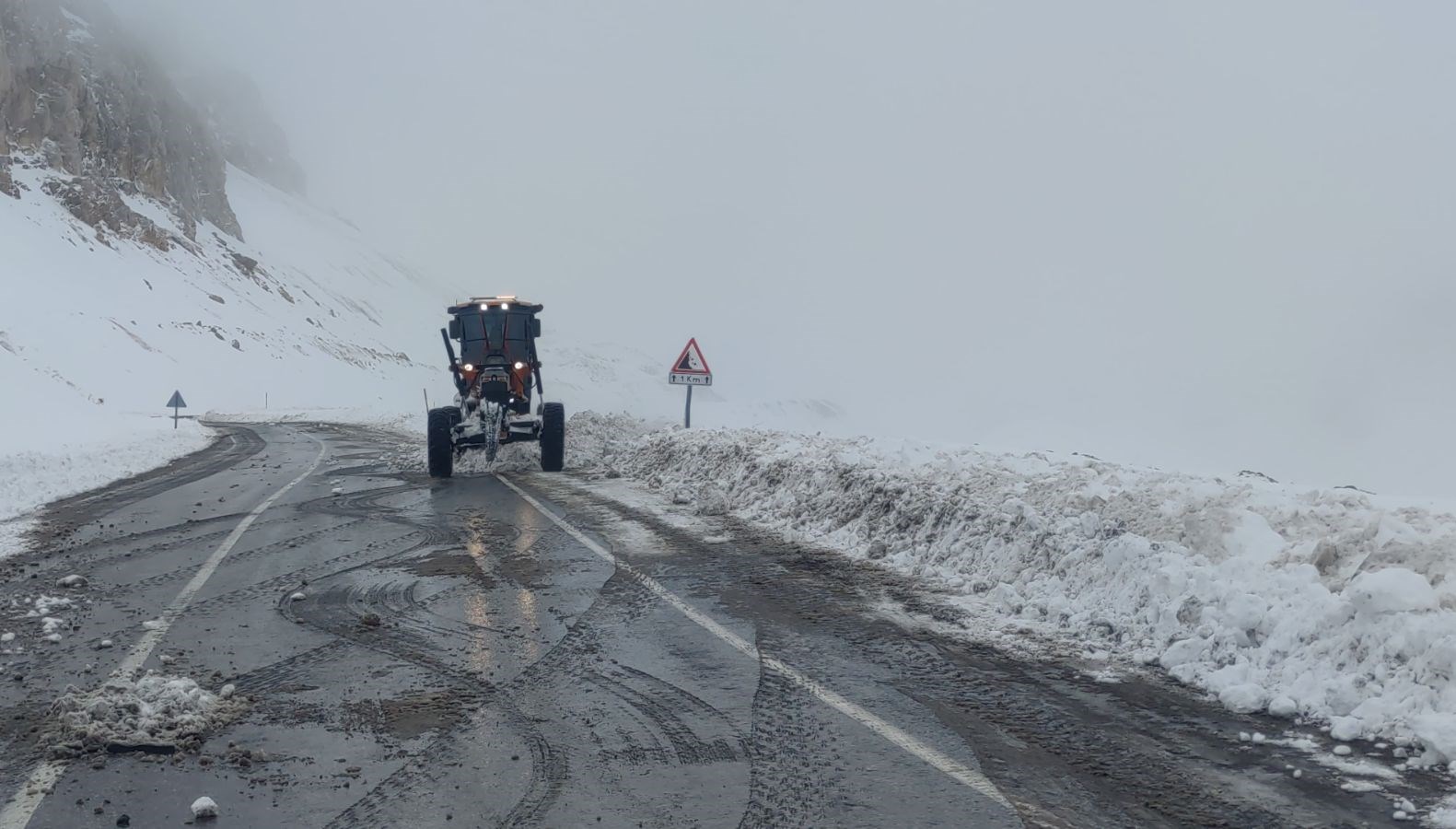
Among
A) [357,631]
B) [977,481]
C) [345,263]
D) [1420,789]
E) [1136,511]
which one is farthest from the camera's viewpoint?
[345,263]

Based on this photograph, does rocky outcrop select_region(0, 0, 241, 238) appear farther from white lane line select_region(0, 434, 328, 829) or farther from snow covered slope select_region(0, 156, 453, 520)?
white lane line select_region(0, 434, 328, 829)

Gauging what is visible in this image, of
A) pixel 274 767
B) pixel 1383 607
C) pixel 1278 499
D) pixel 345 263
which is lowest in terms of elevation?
pixel 274 767

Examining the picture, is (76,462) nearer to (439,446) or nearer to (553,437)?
(439,446)

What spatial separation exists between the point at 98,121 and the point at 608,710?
10900cm

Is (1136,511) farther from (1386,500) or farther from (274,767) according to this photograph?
(274,767)

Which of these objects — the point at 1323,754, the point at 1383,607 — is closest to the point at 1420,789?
the point at 1323,754

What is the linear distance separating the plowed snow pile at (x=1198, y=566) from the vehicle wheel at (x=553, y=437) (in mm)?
6980

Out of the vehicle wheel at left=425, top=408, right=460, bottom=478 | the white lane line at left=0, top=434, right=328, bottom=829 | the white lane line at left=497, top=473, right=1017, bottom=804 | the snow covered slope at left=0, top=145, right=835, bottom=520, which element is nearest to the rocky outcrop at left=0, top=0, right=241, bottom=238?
the snow covered slope at left=0, top=145, right=835, bottom=520

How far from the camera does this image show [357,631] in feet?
20.5

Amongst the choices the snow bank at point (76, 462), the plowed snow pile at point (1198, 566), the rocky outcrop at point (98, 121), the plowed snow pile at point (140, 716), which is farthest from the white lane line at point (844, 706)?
the rocky outcrop at point (98, 121)

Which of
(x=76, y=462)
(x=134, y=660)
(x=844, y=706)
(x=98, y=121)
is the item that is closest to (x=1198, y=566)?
(x=844, y=706)

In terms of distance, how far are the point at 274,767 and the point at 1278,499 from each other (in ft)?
22.2

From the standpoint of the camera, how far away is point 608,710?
482cm

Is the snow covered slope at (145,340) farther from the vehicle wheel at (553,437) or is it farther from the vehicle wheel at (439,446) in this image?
the vehicle wheel at (553,437)
